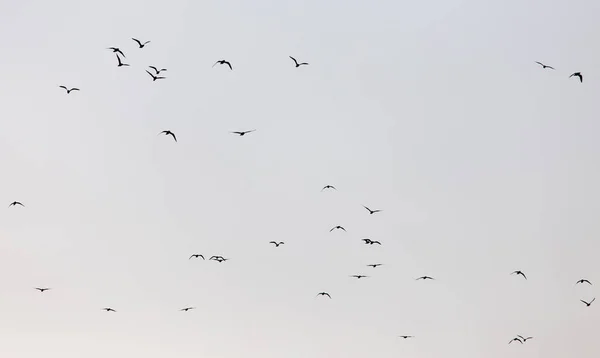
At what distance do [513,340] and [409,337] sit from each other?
11.1 meters

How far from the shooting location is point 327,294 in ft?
344

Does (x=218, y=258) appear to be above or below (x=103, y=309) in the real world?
above

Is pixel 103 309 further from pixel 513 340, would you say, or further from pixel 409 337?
pixel 513 340

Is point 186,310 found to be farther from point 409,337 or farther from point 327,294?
point 409,337

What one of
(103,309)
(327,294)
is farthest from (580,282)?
(103,309)

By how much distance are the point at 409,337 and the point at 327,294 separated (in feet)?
35.7

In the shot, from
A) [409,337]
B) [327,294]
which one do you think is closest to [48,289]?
[327,294]

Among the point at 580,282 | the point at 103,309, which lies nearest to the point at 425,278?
the point at 580,282

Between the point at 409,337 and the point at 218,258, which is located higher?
the point at 218,258

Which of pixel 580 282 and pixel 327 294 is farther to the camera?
pixel 327 294

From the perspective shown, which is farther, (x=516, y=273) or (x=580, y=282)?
(x=516, y=273)

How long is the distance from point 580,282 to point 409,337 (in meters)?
19.1

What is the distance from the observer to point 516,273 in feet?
334

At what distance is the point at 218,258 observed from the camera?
103312mm
